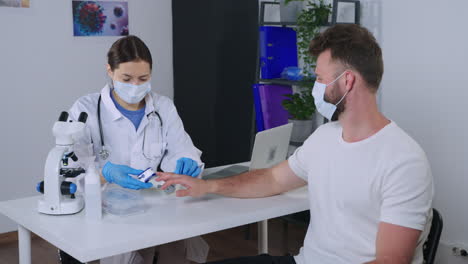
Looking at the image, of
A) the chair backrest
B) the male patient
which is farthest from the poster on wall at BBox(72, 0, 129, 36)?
the chair backrest

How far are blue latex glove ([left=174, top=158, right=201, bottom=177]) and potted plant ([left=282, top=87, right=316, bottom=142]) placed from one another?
1424 mm

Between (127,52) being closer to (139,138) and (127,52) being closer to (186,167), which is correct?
(139,138)

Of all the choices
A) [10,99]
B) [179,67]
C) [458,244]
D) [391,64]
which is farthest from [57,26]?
[458,244]

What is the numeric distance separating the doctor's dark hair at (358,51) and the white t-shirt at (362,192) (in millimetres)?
164

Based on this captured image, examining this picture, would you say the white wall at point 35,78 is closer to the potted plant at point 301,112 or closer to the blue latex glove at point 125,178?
the potted plant at point 301,112

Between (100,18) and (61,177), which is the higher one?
(100,18)

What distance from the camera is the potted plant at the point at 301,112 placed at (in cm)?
350

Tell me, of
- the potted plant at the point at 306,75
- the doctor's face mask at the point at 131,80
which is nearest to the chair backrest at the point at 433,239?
the doctor's face mask at the point at 131,80

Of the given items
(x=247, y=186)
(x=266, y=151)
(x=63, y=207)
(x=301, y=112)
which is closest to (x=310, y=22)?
(x=301, y=112)

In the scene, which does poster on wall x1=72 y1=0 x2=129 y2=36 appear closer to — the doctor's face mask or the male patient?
the doctor's face mask

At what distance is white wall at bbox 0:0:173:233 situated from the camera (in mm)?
3670

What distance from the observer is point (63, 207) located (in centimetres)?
188

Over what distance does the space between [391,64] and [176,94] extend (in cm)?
181

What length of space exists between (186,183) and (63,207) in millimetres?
422
